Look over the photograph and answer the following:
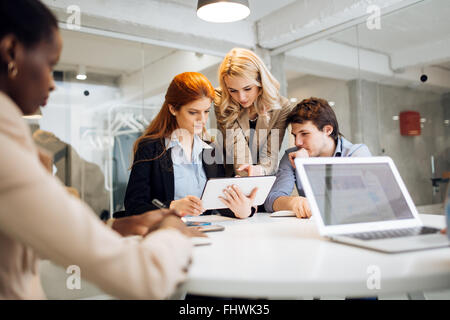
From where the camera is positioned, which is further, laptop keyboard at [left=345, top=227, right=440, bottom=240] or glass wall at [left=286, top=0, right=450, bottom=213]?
glass wall at [left=286, top=0, right=450, bottom=213]

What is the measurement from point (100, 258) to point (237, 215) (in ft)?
3.50

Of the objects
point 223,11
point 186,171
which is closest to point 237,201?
point 186,171

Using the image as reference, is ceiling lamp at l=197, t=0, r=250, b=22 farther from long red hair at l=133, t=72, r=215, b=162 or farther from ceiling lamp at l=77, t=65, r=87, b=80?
ceiling lamp at l=77, t=65, r=87, b=80

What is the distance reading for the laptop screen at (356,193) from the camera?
104cm

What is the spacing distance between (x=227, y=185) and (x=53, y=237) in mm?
1019

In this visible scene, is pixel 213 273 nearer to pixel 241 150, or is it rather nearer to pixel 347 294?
pixel 347 294

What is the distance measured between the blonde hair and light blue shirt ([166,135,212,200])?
393 millimetres

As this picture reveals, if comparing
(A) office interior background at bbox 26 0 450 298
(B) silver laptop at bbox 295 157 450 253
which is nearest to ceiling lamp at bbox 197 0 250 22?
(A) office interior background at bbox 26 0 450 298

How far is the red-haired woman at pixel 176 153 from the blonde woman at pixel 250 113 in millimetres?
205

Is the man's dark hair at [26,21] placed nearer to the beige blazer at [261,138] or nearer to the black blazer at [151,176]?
the black blazer at [151,176]

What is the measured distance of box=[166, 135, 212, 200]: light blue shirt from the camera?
1965mm

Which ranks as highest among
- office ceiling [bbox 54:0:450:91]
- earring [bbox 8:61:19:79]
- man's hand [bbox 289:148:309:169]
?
office ceiling [bbox 54:0:450:91]

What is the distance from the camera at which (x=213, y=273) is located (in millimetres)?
744
